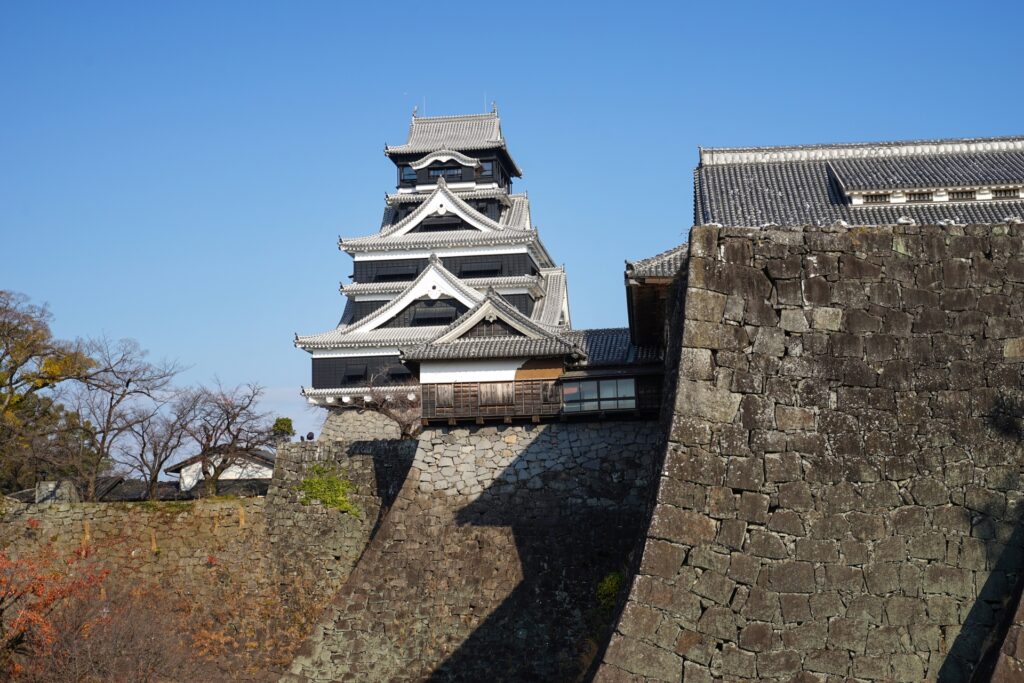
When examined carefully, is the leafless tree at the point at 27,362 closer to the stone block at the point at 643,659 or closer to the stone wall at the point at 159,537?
the stone wall at the point at 159,537

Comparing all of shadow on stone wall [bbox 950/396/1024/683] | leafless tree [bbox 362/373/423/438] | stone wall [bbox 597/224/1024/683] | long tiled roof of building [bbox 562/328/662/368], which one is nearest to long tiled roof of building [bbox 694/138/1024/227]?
long tiled roof of building [bbox 562/328/662/368]

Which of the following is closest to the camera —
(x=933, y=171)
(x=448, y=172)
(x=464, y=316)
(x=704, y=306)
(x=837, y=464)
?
(x=837, y=464)

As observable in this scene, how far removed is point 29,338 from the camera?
25359 mm

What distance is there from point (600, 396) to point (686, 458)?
985 centimetres

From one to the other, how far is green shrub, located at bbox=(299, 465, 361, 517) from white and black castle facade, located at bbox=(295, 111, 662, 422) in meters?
2.43

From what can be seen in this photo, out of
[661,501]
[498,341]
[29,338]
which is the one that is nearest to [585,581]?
[498,341]

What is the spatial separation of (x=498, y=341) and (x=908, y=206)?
7.37 metres

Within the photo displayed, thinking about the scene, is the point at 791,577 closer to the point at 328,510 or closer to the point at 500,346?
the point at 500,346

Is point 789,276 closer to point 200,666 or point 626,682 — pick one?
point 626,682

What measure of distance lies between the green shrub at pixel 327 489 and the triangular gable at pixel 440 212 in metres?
16.3

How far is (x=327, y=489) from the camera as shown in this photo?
1995 cm

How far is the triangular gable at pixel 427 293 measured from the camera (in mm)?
31812

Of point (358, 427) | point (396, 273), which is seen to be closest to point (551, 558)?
point (358, 427)

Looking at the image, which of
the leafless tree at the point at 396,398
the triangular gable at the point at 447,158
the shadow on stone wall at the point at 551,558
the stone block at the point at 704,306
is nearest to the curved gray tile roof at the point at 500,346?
the shadow on stone wall at the point at 551,558
